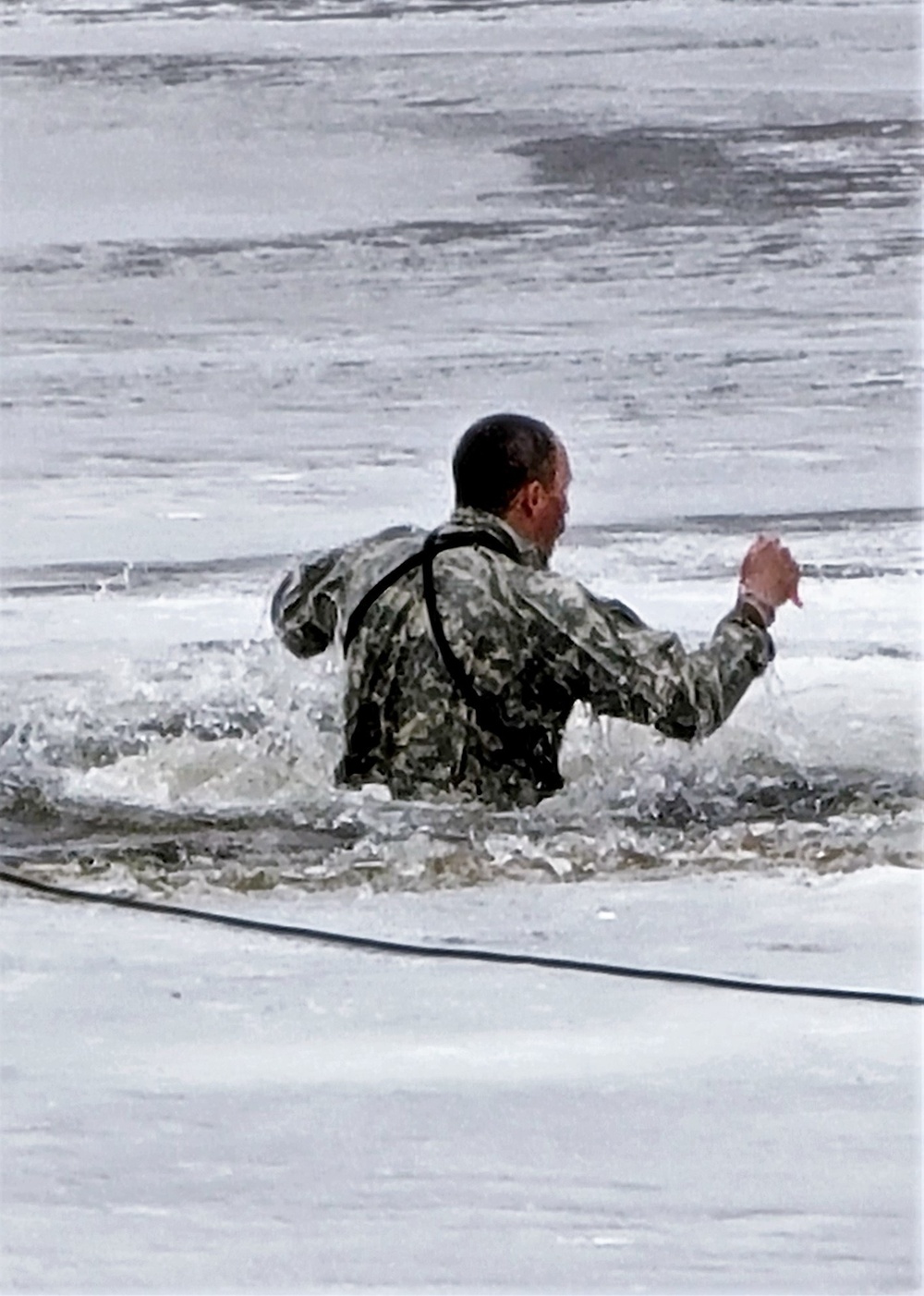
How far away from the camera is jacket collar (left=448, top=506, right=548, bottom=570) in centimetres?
149

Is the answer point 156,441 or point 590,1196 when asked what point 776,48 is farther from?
point 590,1196

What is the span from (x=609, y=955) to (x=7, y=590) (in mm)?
508

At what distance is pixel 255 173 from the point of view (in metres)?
1.65

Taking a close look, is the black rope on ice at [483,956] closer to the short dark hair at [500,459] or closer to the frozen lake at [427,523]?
the frozen lake at [427,523]

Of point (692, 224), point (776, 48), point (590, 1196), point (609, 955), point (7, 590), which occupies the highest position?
point (776, 48)

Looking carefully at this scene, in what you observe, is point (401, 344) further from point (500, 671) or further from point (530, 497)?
point (500, 671)

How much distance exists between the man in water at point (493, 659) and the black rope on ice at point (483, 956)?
0.34 ft

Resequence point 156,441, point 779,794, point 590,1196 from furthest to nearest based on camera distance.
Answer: point 156,441 → point 779,794 → point 590,1196

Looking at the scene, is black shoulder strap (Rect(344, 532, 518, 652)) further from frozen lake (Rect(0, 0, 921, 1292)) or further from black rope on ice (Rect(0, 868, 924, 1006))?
black rope on ice (Rect(0, 868, 924, 1006))

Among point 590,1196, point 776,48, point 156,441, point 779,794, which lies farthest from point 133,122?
point 590,1196

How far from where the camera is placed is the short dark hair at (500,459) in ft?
4.95

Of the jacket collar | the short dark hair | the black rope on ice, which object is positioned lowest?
the black rope on ice

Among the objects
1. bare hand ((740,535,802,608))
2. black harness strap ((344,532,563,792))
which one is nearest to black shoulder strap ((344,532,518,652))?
black harness strap ((344,532,563,792))

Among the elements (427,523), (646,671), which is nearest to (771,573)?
(646,671)
